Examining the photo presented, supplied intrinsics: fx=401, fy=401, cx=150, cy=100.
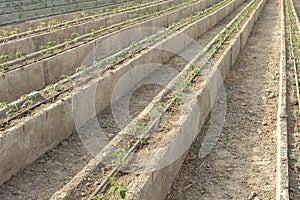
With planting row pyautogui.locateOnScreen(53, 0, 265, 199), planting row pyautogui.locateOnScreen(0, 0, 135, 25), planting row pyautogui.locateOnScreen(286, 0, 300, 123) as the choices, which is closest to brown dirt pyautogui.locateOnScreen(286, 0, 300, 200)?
planting row pyautogui.locateOnScreen(286, 0, 300, 123)

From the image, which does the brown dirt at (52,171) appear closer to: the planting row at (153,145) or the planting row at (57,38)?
the planting row at (153,145)

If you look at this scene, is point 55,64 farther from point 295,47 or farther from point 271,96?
point 295,47

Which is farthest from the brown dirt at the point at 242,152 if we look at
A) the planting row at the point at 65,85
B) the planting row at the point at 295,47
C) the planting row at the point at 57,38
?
the planting row at the point at 57,38

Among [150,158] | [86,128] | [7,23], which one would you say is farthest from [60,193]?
[7,23]

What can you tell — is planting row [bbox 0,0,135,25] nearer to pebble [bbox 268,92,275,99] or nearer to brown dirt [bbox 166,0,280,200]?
brown dirt [bbox 166,0,280,200]

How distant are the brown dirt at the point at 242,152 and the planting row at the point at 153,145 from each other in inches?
12.2

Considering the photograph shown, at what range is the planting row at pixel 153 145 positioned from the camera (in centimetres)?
470

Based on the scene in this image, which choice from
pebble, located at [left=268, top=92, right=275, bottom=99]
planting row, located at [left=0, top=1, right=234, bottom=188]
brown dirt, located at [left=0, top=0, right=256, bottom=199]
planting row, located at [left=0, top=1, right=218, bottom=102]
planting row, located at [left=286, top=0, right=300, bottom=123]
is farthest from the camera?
planting row, located at [left=286, top=0, right=300, bottom=123]

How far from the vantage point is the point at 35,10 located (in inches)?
730

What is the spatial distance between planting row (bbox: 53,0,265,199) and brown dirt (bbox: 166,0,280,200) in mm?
309

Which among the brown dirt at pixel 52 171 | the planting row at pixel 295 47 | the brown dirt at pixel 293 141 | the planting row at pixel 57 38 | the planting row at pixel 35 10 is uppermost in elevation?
the planting row at pixel 35 10

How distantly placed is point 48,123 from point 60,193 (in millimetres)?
1828

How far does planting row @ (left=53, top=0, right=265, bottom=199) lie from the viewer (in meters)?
4.70

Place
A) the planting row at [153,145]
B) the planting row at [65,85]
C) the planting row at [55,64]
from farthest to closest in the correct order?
1. the planting row at [55,64]
2. the planting row at [65,85]
3. the planting row at [153,145]
